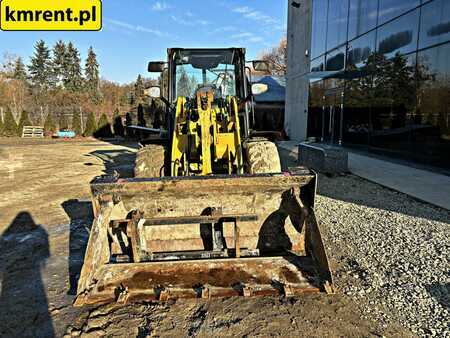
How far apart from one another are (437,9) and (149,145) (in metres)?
9.11

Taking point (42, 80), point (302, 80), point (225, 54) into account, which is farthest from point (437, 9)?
point (42, 80)

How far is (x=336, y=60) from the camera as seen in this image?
16.4 metres

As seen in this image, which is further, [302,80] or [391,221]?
[302,80]

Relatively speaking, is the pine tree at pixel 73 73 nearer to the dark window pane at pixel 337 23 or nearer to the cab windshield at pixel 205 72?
the dark window pane at pixel 337 23

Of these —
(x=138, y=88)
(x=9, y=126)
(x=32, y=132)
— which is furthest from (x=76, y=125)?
(x=138, y=88)

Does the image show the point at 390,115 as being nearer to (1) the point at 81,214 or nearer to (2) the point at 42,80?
(1) the point at 81,214

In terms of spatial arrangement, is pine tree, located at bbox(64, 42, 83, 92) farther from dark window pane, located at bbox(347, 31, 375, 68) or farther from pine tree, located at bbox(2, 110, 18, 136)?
dark window pane, located at bbox(347, 31, 375, 68)

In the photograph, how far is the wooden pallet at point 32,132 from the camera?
27297 mm

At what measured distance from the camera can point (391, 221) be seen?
198 inches

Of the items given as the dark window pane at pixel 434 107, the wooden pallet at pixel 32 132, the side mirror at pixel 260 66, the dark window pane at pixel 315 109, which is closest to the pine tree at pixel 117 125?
the wooden pallet at pixel 32 132

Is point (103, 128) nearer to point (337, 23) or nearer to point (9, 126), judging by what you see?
point (9, 126)

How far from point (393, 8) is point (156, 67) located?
9.85m

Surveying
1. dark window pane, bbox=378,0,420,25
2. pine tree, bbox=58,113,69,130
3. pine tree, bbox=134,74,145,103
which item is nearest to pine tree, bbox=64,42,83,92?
pine tree, bbox=134,74,145,103

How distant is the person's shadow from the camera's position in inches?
104
